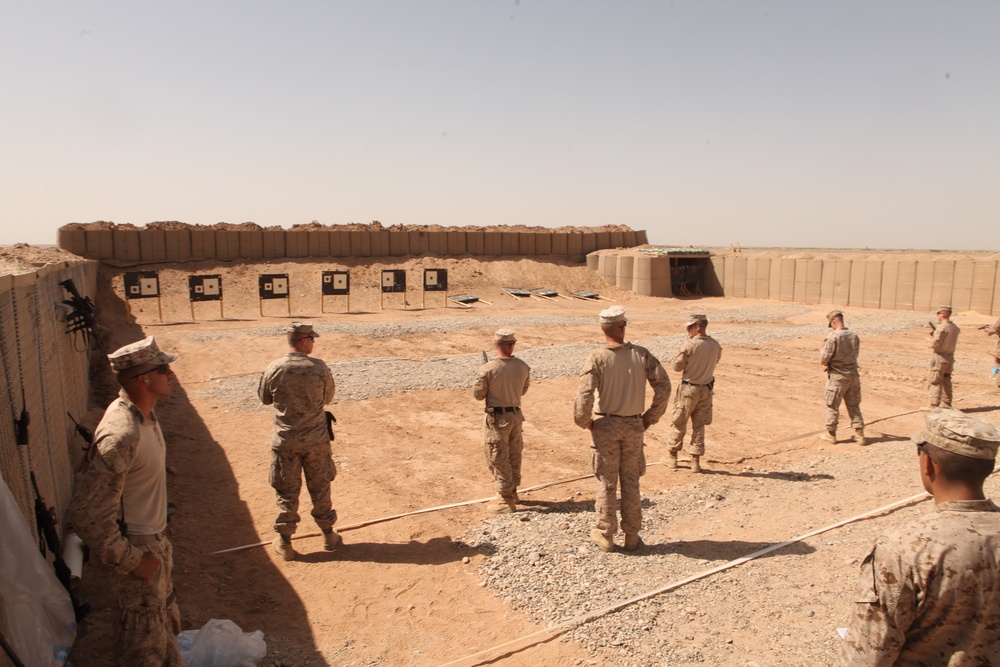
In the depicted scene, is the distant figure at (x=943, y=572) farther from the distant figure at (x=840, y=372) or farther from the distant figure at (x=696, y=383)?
the distant figure at (x=840, y=372)

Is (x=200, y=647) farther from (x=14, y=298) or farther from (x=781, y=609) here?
(x=781, y=609)

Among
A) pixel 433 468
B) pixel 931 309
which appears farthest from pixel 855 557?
pixel 931 309

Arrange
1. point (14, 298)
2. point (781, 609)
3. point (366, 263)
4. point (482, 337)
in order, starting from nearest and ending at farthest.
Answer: point (14, 298)
point (781, 609)
point (482, 337)
point (366, 263)

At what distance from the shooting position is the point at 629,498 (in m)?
5.84

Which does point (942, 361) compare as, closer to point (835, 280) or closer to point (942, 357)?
point (942, 357)

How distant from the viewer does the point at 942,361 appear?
11.3 meters

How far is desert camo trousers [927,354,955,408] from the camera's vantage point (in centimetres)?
1128

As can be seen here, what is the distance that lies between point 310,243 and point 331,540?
2649cm

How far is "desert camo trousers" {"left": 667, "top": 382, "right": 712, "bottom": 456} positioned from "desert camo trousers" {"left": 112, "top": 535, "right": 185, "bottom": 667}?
629cm

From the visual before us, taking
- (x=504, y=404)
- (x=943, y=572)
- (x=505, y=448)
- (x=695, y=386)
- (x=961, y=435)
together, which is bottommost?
(x=505, y=448)

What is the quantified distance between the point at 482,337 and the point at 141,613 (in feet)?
50.8

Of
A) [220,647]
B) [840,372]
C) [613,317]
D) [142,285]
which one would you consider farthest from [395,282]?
[220,647]

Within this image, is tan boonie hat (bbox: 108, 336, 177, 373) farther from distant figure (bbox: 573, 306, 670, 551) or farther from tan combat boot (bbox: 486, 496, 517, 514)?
tan combat boot (bbox: 486, 496, 517, 514)

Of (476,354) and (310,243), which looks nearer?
(476,354)
